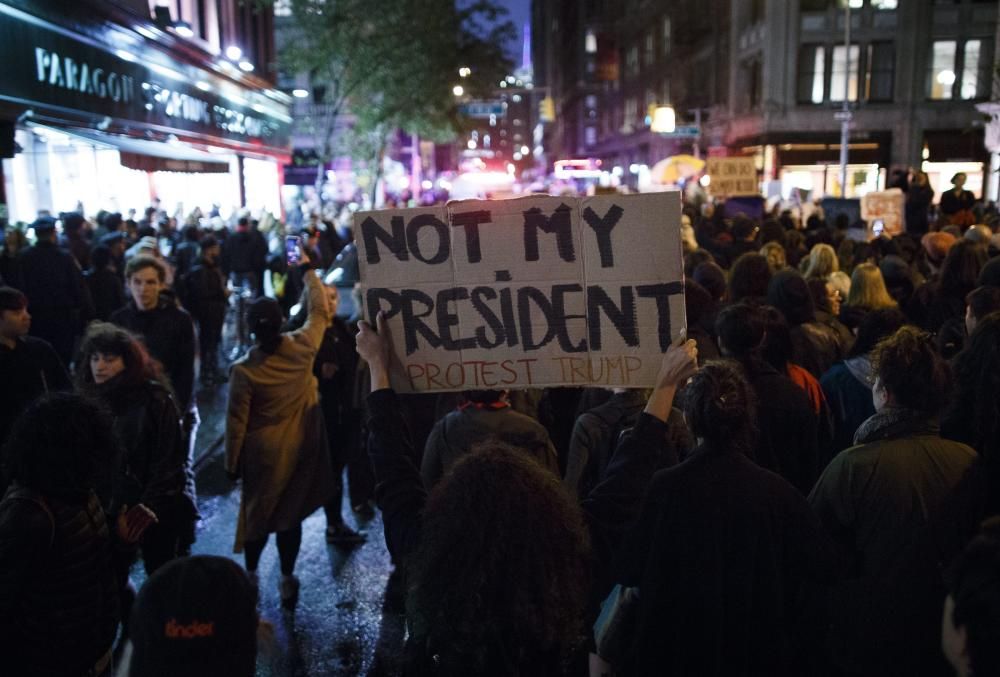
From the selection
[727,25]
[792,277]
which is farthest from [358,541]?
[727,25]

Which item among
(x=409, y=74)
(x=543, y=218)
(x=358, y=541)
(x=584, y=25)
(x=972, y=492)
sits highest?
(x=584, y=25)

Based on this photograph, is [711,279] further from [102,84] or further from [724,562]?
[102,84]

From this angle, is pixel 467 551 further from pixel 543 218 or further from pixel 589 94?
pixel 589 94

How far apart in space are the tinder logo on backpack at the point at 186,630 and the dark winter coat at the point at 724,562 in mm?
1430

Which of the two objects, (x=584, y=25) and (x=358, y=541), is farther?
(x=584, y=25)

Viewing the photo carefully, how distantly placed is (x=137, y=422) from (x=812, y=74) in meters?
34.3

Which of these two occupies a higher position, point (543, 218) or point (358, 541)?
point (543, 218)

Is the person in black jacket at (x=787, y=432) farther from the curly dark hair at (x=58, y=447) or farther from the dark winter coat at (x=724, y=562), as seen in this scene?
the curly dark hair at (x=58, y=447)

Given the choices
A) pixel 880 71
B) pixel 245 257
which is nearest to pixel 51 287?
pixel 245 257

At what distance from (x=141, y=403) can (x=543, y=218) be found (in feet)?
8.28

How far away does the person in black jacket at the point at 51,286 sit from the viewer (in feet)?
30.4

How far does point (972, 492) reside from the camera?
10.3ft

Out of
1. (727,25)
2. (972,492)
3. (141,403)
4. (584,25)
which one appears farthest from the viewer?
(584,25)

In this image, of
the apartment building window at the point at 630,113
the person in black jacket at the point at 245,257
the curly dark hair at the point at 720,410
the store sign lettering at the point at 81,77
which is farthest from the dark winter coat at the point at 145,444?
the apartment building window at the point at 630,113
